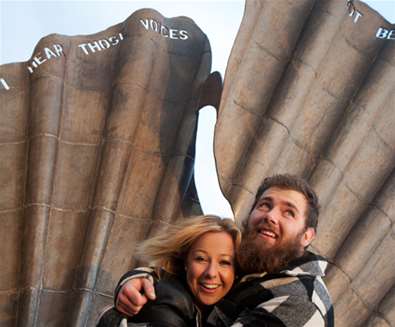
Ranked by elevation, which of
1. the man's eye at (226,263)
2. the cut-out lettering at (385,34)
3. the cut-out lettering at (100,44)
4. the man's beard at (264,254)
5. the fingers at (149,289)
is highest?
the cut-out lettering at (385,34)

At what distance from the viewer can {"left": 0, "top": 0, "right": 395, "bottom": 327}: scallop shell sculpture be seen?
15.6 feet

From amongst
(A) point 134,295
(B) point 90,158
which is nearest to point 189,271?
(A) point 134,295

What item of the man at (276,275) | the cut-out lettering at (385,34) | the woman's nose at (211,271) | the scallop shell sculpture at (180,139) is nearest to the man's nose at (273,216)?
the man at (276,275)

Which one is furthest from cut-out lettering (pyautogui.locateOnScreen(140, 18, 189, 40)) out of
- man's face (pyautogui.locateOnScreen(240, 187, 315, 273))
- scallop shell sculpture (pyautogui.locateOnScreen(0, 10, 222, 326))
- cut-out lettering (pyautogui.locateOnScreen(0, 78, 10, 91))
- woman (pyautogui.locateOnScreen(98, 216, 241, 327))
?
man's face (pyautogui.locateOnScreen(240, 187, 315, 273))

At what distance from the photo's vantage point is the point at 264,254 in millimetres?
2303

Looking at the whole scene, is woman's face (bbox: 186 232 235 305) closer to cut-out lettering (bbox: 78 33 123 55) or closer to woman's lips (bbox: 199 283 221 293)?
woman's lips (bbox: 199 283 221 293)

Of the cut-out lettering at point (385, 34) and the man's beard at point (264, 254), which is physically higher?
the cut-out lettering at point (385, 34)

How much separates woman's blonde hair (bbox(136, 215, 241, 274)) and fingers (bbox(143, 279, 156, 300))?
21 cm

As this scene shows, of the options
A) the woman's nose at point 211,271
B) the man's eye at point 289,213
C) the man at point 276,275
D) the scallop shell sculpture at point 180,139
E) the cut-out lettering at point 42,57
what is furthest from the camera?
the cut-out lettering at point 42,57

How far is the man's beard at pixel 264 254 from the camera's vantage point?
2.28 metres

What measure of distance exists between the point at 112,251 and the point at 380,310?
2.09m

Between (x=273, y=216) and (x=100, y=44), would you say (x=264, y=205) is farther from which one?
(x=100, y=44)

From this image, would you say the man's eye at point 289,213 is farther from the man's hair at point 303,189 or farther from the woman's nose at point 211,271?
the woman's nose at point 211,271

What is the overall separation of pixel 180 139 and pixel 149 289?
9.71 feet
